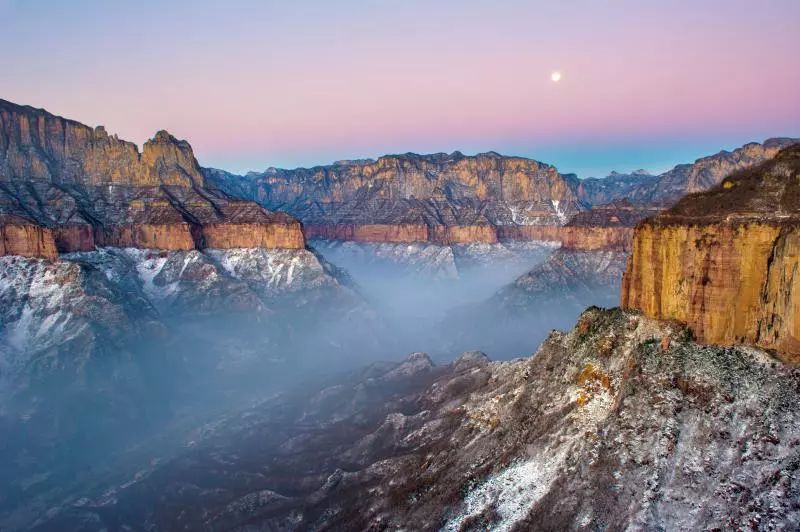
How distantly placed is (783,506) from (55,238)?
561ft

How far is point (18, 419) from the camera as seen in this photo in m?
114

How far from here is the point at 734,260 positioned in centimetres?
4791

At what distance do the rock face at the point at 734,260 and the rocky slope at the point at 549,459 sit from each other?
2.08 m

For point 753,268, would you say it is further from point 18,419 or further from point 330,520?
point 18,419

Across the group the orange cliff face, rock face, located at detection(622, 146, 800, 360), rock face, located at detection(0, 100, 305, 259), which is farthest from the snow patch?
rock face, located at detection(0, 100, 305, 259)

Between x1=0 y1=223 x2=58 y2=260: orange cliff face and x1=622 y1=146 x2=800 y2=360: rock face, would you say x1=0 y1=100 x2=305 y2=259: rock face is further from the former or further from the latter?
x1=622 y1=146 x2=800 y2=360: rock face

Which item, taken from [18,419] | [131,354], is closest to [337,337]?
[131,354]

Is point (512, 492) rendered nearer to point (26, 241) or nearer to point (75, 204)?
point (26, 241)

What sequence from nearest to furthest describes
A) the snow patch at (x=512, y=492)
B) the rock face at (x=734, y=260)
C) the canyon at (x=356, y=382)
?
1. the canyon at (x=356, y=382)
2. the rock face at (x=734, y=260)
3. the snow patch at (x=512, y=492)

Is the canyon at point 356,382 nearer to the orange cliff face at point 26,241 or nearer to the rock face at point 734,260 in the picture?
the rock face at point 734,260

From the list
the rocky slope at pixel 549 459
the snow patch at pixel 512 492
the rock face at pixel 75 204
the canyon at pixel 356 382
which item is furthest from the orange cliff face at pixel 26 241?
the snow patch at pixel 512 492

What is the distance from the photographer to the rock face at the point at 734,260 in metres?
44.5

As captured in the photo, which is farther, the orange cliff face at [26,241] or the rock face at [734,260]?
the orange cliff face at [26,241]

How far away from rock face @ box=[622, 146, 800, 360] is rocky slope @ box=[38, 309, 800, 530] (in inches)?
82.0
